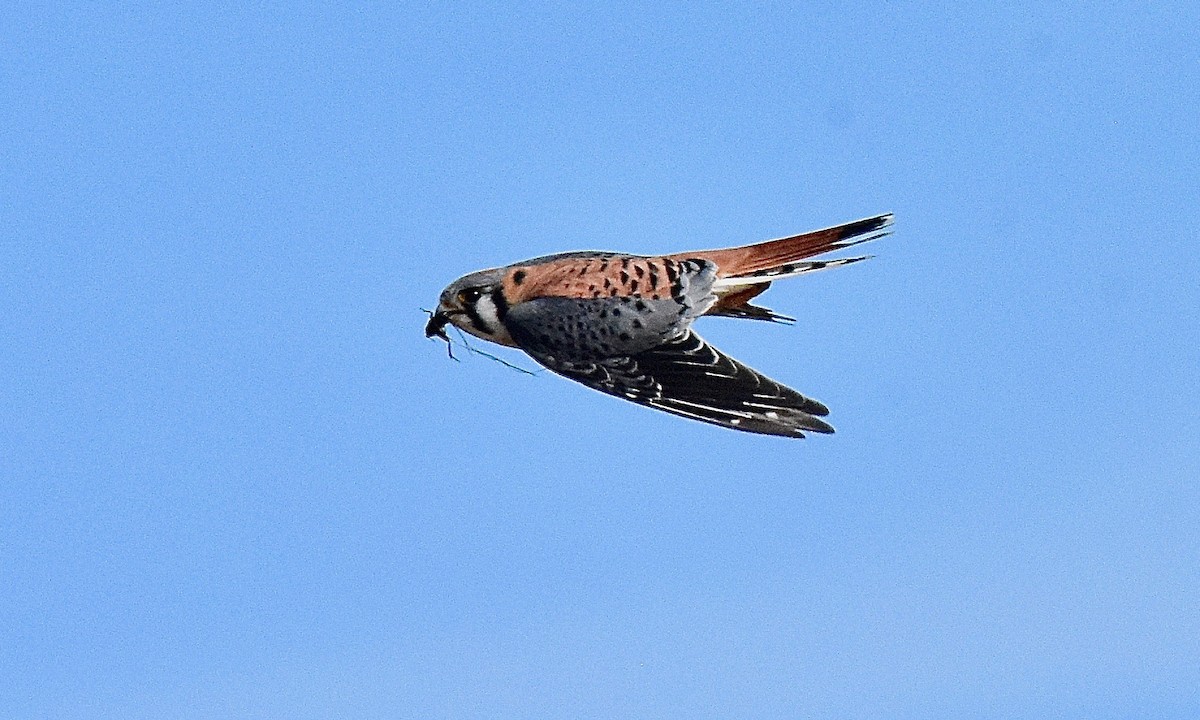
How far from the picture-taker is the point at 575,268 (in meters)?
8.14

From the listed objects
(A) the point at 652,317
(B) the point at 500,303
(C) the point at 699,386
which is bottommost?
(C) the point at 699,386

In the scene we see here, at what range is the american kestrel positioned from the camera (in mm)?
7797

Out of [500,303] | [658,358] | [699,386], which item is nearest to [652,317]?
[658,358]

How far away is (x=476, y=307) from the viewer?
8.44 metres

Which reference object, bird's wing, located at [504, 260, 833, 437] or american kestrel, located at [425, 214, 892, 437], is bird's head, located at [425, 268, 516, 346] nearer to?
american kestrel, located at [425, 214, 892, 437]

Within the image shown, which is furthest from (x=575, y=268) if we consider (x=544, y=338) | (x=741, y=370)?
(x=741, y=370)

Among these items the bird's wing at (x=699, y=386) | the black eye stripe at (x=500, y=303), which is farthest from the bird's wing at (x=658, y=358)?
the black eye stripe at (x=500, y=303)

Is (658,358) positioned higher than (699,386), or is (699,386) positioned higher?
(658,358)

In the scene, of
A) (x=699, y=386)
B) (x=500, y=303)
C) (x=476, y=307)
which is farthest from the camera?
(x=476, y=307)

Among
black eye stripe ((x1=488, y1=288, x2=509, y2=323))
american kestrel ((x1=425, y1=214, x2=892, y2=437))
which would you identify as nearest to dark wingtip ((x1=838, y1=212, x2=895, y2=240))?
american kestrel ((x1=425, y1=214, x2=892, y2=437))

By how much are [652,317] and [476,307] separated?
0.93 meters

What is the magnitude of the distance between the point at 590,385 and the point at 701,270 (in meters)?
0.79

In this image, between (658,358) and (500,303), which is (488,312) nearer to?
(500,303)

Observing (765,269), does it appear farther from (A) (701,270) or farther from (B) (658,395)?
(B) (658,395)
